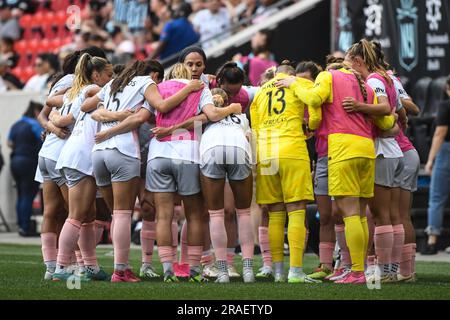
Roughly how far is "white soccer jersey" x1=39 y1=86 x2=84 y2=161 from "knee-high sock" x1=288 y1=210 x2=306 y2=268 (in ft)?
7.34

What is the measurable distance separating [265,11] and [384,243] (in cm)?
1046

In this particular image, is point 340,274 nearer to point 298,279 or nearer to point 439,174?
point 298,279

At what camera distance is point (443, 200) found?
607 inches

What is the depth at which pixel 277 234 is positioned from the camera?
10602 millimetres

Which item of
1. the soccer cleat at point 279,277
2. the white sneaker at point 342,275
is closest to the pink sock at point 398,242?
the white sneaker at point 342,275

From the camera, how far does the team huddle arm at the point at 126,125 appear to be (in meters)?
10.4

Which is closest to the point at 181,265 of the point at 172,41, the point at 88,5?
the point at 172,41

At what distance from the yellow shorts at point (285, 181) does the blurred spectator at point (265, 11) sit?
10.00 meters

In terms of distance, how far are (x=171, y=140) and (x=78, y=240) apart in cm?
143

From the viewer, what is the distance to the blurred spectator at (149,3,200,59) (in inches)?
773

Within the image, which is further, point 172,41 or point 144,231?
point 172,41
